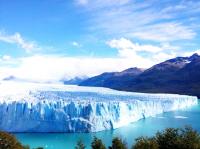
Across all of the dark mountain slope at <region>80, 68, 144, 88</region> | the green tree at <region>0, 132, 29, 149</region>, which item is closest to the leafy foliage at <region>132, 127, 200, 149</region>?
the green tree at <region>0, 132, 29, 149</region>

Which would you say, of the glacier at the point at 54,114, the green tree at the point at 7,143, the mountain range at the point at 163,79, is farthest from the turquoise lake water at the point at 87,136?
the mountain range at the point at 163,79

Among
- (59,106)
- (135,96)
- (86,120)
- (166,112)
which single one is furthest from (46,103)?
(166,112)

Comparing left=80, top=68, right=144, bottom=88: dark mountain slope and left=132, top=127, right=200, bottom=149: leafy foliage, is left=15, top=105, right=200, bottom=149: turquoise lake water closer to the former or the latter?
left=132, top=127, right=200, bottom=149: leafy foliage

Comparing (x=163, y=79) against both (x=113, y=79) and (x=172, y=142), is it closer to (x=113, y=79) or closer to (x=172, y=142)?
(x=113, y=79)

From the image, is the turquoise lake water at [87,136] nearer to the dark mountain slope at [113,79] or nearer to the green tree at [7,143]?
the green tree at [7,143]

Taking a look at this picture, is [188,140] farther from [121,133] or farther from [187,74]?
[187,74]

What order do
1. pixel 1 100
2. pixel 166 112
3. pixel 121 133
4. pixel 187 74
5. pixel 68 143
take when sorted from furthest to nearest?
1. pixel 187 74
2. pixel 166 112
3. pixel 1 100
4. pixel 121 133
5. pixel 68 143

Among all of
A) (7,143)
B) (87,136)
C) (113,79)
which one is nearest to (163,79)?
(113,79)

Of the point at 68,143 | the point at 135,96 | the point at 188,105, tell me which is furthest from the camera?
the point at 188,105
